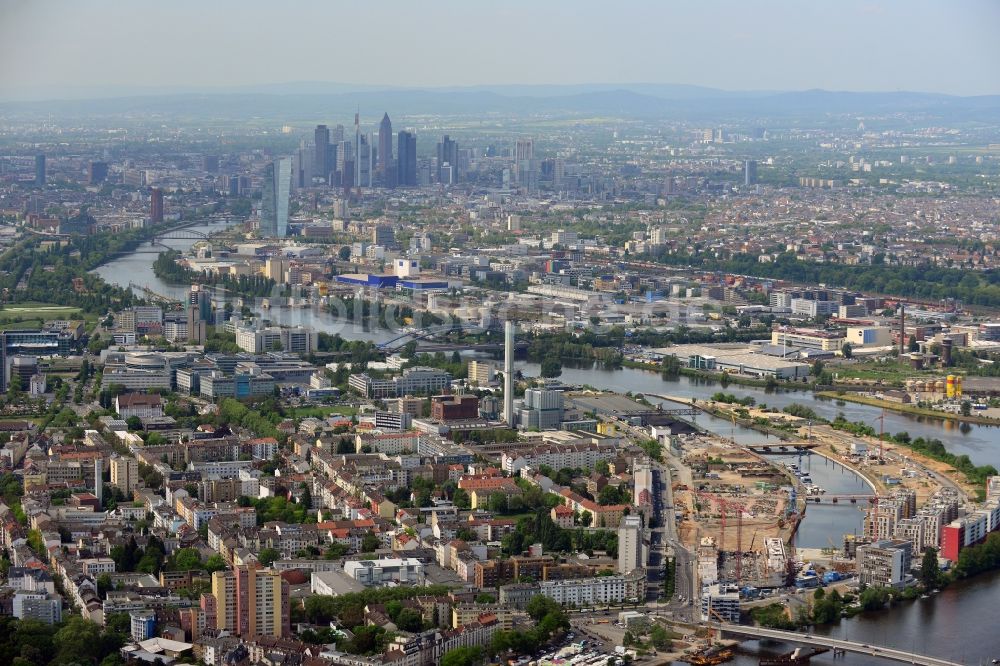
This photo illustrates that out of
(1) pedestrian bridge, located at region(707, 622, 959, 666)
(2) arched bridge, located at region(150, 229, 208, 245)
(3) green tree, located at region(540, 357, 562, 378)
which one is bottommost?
(2) arched bridge, located at region(150, 229, 208, 245)

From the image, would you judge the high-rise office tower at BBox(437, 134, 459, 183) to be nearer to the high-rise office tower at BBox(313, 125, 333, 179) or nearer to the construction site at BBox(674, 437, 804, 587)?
the high-rise office tower at BBox(313, 125, 333, 179)

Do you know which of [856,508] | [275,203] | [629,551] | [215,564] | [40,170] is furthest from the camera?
[40,170]

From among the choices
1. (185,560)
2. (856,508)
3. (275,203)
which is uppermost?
(185,560)

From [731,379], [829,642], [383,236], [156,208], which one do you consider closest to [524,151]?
[156,208]

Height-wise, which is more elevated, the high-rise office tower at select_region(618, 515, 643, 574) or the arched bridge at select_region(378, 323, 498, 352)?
the high-rise office tower at select_region(618, 515, 643, 574)

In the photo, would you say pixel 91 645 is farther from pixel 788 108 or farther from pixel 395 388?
pixel 788 108

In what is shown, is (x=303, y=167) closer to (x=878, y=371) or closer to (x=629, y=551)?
(x=878, y=371)

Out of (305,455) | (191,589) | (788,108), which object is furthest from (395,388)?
(788,108)

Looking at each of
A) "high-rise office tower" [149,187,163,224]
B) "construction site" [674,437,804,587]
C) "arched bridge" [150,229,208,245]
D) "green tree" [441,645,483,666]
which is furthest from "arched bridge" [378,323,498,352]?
"high-rise office tower" [149,187,163,224]

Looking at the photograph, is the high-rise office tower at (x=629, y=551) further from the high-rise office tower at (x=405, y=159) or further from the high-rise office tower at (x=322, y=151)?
the high-rise office tower at (x=405, y=159)
